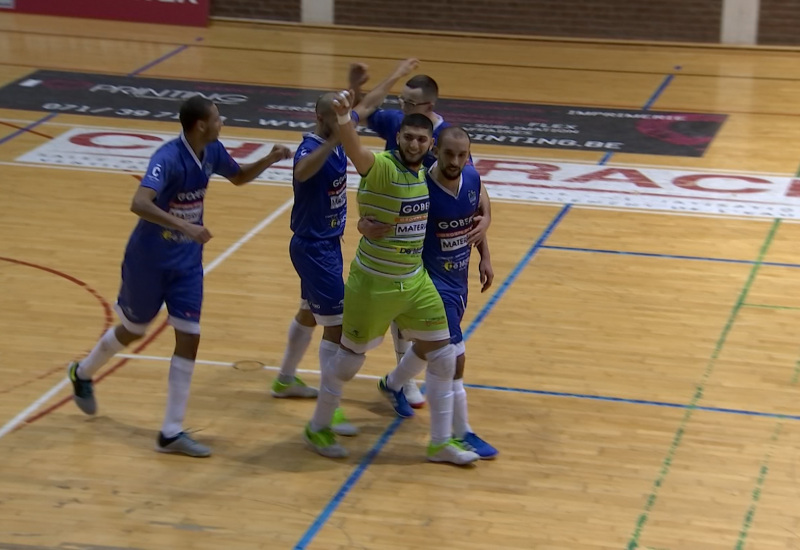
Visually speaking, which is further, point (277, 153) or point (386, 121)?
point (386, 121)

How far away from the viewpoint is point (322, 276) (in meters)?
7.02

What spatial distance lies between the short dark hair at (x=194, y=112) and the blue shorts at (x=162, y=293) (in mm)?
769

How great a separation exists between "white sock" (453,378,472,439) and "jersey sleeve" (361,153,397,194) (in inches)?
46.3

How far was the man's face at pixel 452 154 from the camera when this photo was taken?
6430 millimetres

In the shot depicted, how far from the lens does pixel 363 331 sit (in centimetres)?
653

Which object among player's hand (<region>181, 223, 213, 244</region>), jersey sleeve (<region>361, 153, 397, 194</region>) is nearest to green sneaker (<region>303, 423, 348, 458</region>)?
player's hand (<region>181, 223, 213, 244</region>)

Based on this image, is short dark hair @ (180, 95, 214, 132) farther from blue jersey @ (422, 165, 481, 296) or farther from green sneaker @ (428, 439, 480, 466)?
green sneaker @ (428, 439, 480, 466)

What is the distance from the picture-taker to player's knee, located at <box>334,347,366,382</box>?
261 inches

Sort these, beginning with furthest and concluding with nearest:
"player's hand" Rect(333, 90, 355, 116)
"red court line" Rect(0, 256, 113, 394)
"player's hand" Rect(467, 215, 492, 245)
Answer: "red court line" Rect(0, 256, 113, 394)
"player's hand" Rect(467, 215, 492, 245)
"player's hand" Rect(333, 90, 355, 116)

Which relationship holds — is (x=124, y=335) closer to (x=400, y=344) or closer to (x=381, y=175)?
(x=400, y=344)

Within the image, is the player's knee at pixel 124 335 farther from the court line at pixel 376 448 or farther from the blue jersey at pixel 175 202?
the court line at pixel 376 448

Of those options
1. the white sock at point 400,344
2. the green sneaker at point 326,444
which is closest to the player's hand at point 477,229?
the white sock at point 400,344

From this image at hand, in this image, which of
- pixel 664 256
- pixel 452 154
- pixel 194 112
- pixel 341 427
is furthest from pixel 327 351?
pixel 664 256

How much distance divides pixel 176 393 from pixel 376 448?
1126 mm
